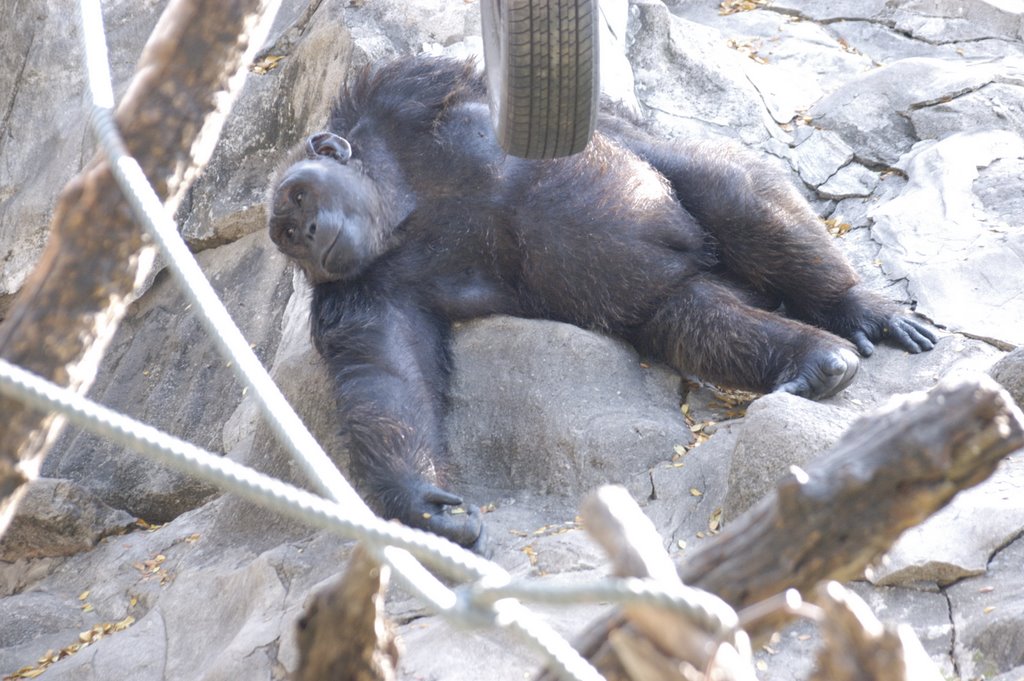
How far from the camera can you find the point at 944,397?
226cm

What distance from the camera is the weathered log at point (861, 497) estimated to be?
7.34 ft

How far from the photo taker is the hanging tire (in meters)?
4.93

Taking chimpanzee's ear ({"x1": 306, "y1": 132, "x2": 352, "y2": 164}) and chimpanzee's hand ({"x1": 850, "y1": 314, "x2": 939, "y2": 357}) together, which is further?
chimpanzee's ear ({"x1": 306, "y1": 132, "x2": 352, "y2": 164})

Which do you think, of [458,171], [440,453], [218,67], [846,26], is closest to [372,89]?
[458,171]

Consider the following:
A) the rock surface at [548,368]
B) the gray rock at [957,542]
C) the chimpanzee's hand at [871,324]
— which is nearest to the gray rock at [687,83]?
the rock surface at [548,368]

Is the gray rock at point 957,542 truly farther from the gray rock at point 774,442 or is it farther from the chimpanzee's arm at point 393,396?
the chimpanzee's arm at point 393,396

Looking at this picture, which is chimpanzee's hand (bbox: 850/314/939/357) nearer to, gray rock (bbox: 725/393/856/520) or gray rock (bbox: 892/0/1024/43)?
gray rock (bbox: 725/393/856/520)

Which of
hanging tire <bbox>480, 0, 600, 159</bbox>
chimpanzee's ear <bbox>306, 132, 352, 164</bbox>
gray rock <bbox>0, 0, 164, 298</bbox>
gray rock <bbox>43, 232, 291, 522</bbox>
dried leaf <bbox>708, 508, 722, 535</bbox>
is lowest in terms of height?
gray rock <bbox>43, 232, 291, 522</bbox>

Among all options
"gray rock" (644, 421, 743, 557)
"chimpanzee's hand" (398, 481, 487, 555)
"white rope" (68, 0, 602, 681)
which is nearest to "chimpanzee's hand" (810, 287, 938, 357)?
"gray rock" (644, 421, 743, 557)

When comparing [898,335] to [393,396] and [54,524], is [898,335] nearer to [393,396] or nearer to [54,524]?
[393,396]

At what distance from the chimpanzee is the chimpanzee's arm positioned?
1 centimetres

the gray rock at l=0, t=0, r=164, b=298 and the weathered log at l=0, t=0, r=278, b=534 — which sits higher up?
the weathered log at l=0, t=0, r=278, b=534

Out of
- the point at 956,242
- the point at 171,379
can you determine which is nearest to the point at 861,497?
the point at 956,242

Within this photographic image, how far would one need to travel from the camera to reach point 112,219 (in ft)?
9.48
